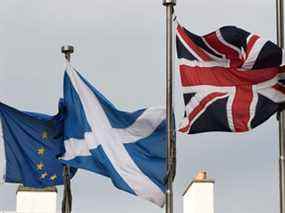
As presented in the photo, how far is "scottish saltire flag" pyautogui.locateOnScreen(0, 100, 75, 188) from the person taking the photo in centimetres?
2711

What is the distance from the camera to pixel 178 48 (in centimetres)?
2534

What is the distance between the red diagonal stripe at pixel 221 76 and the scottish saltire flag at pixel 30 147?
3.41 metres

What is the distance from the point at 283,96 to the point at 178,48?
2182 mm

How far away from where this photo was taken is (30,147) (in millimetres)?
27250

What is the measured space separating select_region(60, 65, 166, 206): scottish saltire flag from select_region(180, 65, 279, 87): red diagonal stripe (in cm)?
145

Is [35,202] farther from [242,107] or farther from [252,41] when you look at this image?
[252,41]

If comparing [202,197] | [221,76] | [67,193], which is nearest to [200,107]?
[221,76]

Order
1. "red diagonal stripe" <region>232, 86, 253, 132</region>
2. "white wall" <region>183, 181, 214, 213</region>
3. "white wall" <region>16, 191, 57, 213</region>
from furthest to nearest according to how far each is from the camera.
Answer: "white wall" <region>16, 191, 57, 213</region>
"white wall" <region>183, 181, 214, 213</region>
"red diagonal stripe" <region>232, 86, 253, 132</region>

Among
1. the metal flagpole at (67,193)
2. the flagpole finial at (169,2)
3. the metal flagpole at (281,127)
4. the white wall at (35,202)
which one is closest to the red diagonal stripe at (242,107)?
the metal flagpole at (281,127)

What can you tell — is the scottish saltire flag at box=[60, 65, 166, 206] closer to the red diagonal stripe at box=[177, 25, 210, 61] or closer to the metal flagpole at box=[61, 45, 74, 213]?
the metal flagpole at box=[61, 45, 74, 213]

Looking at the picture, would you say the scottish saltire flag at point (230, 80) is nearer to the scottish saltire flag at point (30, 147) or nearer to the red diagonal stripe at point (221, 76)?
the red diagonal stripe at point (221, 76)

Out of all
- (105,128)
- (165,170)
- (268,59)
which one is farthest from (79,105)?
(268,59)

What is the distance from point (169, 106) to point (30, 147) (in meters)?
3.44

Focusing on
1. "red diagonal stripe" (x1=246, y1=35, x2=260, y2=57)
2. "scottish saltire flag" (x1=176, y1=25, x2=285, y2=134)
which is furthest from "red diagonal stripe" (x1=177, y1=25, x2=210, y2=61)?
"red diagonal stripe" (x1=246, y1=35, x2=260, y2=57)
